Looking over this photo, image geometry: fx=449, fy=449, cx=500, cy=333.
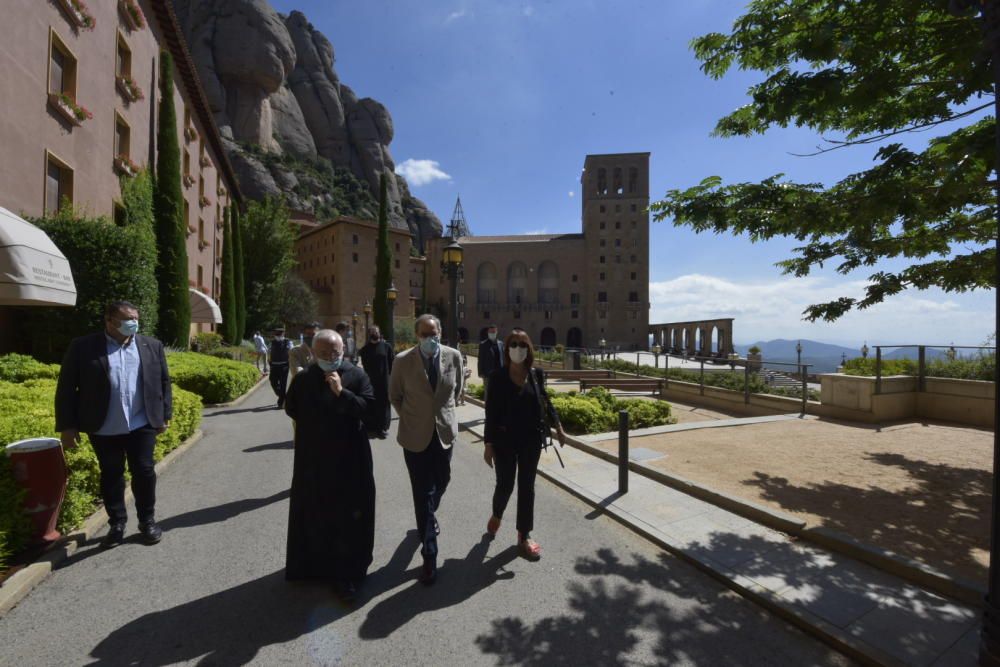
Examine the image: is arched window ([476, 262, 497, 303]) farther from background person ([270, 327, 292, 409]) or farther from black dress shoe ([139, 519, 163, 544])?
black dress shoe ([139, 519, 163, 544])

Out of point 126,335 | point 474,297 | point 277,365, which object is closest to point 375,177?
point 474,297

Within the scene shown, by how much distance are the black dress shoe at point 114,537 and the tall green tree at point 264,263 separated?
36057mm

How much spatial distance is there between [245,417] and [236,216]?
27089mm

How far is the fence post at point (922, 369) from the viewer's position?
998cm

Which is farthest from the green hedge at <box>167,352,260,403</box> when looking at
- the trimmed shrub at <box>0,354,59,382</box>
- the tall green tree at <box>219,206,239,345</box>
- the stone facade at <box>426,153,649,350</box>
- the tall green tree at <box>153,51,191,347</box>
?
the stone facade at <box>426,153,649,350</box>

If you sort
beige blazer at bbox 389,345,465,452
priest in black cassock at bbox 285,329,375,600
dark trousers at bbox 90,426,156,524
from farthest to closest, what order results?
dark trousers at bbox 90,426,156,524 < beige blazer at bbox 389,345,465,452 < priest in black cassock at bbox 285,329,375,600

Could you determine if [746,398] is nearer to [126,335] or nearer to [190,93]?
[126,335]

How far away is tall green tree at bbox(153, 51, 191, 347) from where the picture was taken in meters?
16.3

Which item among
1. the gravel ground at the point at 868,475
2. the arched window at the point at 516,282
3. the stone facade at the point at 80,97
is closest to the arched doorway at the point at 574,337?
the arched window at the point at 516,282

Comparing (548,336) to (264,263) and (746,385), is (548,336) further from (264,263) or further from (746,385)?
(746,385)

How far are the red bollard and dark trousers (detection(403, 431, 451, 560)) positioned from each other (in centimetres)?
285

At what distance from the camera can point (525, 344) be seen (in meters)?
4.03

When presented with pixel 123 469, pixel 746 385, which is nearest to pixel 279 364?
pixel 123 469

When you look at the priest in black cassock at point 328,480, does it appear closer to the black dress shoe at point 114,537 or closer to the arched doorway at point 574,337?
the black dress shoe at point 114,537
